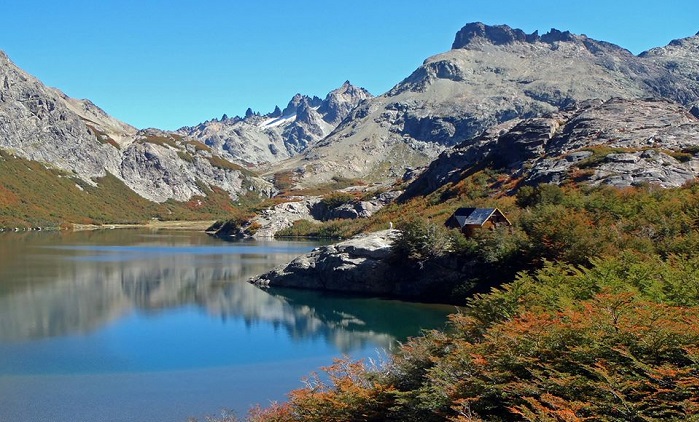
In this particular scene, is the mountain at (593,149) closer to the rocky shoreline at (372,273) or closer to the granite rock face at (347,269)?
the rocky shoreline at (372,273)

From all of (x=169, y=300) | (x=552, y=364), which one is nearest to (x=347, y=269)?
(x=169, y=300)

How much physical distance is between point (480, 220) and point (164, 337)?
3500 centimetres

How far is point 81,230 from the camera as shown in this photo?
188 metres

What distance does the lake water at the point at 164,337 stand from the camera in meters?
28.5

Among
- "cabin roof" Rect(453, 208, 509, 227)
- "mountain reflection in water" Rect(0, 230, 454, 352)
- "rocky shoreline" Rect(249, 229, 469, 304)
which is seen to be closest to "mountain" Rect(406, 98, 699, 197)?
"cabin roof" Rect(453, 208, 509, 227)

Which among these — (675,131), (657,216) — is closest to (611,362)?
(657,216)

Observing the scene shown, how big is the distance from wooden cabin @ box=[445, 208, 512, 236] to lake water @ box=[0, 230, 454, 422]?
12.3 metres

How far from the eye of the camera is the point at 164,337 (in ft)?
143

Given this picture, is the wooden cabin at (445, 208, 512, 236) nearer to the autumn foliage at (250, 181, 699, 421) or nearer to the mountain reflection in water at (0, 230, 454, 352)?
the mountain reflection in water at (0, 230, 454, 352)

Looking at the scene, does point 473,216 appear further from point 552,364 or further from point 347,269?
point 552,364

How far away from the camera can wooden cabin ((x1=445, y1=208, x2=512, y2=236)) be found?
2442 inches

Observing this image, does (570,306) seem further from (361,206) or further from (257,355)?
(361,206)

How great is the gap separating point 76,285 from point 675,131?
93754mm

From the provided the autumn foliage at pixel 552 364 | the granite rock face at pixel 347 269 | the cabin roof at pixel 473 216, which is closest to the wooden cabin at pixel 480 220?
the cabin roof at pixel 473 216
